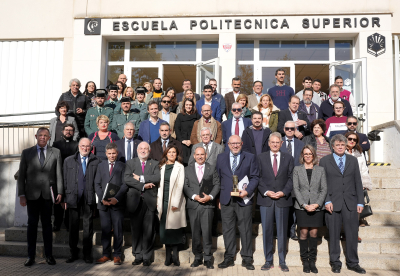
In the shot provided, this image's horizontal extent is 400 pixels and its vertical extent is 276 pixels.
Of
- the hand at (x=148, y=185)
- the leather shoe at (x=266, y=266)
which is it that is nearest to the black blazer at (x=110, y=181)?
the hand at (x=148, y=185)

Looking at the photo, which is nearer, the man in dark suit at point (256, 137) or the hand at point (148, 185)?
the hand at point (148, 185)

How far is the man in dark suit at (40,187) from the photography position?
5.66 meters

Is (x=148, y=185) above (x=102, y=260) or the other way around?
above

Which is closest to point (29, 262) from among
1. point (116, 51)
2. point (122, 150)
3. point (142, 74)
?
point (122, 150)

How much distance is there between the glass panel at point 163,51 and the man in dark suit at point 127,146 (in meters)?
6.52

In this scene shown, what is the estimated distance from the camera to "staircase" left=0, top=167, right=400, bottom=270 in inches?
220

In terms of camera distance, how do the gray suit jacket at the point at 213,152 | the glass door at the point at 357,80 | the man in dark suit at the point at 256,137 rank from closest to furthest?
the gray suit jacket at the point at 213,152 < the man in dark suit at the point at 256,137 < the glass door at the point at 357,80

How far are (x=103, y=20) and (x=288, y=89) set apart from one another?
23.1 feet

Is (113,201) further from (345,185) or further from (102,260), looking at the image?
(345,185)

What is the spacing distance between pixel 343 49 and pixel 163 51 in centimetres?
621

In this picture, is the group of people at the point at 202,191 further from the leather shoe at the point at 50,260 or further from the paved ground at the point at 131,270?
the paved ground at the point at 131,270

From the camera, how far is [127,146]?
252 inches

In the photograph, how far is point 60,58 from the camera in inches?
476

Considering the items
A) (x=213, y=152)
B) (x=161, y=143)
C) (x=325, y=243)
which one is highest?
(x=161, y=143)
